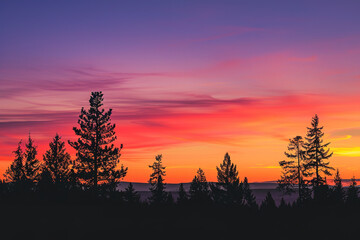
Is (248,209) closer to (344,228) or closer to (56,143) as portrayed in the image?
(344,228)

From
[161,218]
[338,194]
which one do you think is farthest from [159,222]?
[338,194]

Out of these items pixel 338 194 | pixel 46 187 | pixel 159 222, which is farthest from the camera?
pixel 338 194

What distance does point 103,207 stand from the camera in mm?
18328

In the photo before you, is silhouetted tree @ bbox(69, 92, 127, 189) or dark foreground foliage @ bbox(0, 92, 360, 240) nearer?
dark foreground foliage @ bbox(0, 92, 360, 240)

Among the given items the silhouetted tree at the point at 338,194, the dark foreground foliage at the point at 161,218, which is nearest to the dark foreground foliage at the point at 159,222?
Answer: the dark foreground foliage at the point at 161,218

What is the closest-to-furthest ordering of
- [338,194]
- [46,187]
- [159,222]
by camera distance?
[159,222] → [46,187] → [338,194]

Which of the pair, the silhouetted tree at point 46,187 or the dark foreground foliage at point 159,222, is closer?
the dark foreground foliage at point 159,222

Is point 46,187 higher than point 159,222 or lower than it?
higher

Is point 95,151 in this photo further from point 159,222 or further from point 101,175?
point 159,222

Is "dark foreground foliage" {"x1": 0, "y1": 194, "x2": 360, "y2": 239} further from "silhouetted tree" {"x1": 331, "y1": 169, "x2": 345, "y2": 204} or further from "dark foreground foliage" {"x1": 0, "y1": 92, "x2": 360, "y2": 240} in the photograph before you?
"silhouetted tree" {"x1": 331, "y1": 169, "x2": 345, "y2": 204}

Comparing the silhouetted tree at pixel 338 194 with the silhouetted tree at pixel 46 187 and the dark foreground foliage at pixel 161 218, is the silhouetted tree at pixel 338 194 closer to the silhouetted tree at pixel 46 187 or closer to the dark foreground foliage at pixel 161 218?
the dark foreground foliage at pixel 161 218

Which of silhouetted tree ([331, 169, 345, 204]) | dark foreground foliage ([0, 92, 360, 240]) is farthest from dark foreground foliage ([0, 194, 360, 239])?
silhouetted tree ([331, 169, 345, 204])

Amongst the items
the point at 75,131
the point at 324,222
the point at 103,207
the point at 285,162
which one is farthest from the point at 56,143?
the point at 324,222

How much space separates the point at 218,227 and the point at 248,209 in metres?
3.48
